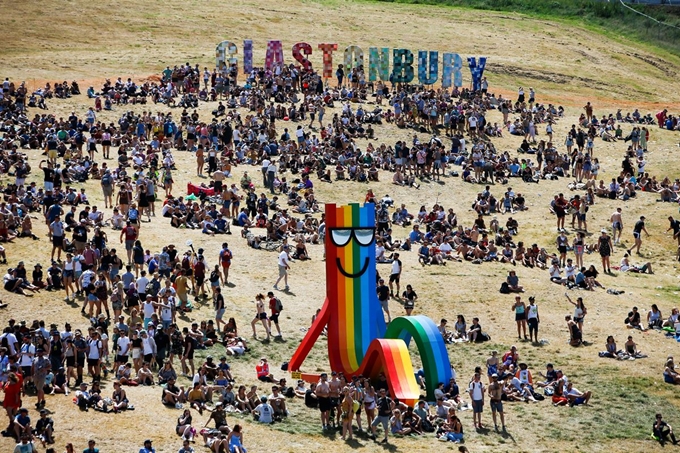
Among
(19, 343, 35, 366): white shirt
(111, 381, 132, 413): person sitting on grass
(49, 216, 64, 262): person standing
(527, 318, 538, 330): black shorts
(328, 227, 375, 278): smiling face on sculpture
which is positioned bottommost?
(527, 318, 538, 330): black shorts

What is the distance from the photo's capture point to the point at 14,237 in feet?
119

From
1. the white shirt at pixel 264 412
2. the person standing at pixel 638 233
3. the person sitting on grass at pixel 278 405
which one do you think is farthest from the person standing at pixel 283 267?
the person standing at pixel 638 233

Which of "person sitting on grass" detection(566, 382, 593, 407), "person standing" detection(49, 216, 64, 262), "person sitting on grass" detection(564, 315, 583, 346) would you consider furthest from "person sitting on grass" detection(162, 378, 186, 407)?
"person sitting on grass" detection(564, 315, 583, 346)

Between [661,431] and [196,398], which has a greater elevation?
[196,398]

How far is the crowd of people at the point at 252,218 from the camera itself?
2714 centimetres

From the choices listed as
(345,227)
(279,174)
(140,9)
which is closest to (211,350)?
(345,227)

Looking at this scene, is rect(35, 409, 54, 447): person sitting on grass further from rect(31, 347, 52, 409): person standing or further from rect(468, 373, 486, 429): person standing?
rect(468, 373, 486, 429): person standing

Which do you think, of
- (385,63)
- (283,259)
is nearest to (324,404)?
(283,259)

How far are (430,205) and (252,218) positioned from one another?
7.94 meters

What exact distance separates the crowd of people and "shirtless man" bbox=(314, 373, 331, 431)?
5 cm

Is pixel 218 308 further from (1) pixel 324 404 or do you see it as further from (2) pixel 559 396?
(2) pixel 559 396

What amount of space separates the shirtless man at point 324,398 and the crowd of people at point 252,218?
0.05m

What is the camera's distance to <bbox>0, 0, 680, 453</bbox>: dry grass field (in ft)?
89.7

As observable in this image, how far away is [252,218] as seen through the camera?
4166 centimetres
